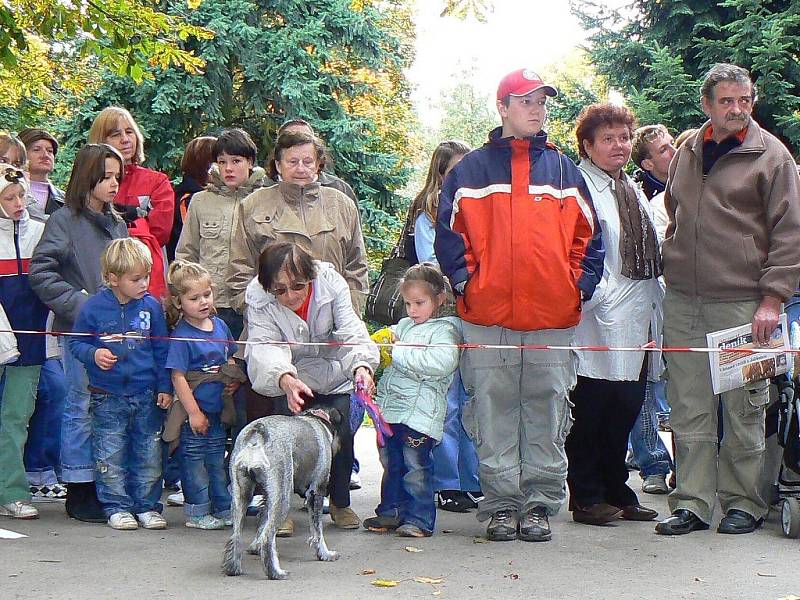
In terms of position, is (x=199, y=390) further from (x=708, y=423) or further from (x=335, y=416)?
(x=708, y=423)

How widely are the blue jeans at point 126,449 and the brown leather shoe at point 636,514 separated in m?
2.86

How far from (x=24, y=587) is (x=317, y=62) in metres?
14.9

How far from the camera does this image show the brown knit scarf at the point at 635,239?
7.15 meters

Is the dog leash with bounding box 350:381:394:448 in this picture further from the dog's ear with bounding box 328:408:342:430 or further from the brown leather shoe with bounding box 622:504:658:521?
the brown leather shoe with bounding box 622:504:658:521

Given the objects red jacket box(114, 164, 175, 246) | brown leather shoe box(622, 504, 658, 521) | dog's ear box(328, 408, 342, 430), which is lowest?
brown leather shoe box(622, 504, 658, 521)

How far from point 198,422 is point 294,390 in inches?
33.1

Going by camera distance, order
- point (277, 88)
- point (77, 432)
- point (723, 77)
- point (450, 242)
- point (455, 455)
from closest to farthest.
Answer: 1. point (450, 242)
2. point (723, 77)
3. point (77, 432)
4. point (455, 455)
5. point (277, 88)

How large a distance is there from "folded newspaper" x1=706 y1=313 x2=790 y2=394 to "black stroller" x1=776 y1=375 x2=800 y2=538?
27cm

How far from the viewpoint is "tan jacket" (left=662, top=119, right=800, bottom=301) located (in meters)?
6.70

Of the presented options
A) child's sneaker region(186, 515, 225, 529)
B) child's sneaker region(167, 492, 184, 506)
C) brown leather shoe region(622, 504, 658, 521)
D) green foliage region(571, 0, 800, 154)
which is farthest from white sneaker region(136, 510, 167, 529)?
green foliage region(571, 0, 800, 154)

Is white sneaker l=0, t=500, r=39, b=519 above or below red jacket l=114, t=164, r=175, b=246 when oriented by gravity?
below

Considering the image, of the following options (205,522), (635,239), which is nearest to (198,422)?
(205,522)

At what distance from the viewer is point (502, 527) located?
6.70 metres

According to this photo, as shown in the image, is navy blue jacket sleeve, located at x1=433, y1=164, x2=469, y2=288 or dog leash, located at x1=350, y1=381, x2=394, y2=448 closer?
dog leash, located at x1=350, y1=381, x2=394, y2=448
